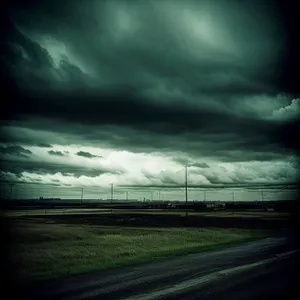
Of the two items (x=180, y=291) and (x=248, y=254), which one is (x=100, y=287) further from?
(x=248, y=254)

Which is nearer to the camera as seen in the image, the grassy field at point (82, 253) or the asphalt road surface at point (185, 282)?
the asphalt road surface at point (185, 282)

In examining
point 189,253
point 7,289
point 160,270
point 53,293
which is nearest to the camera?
point 53,293

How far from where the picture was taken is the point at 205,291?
9984 mm

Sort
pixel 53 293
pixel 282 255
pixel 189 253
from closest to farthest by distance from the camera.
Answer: pixel 53 293
pixel 282 255
pixel 189 253

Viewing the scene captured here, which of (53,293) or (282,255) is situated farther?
(282,255)

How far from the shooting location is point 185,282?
1110 centimetres

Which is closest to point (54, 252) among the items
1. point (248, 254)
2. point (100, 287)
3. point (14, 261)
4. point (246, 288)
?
point (14, 261)

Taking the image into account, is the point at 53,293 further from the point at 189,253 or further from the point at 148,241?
the point at 148,241

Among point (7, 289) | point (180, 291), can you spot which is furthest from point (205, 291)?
point (7, 289)

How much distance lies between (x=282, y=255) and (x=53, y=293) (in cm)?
1263

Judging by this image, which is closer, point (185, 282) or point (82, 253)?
point (185, 282)

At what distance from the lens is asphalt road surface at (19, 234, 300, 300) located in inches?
379

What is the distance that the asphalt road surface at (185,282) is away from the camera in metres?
9.63

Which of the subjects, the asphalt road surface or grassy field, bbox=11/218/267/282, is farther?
grassy field, bbox=11/218/267/282
